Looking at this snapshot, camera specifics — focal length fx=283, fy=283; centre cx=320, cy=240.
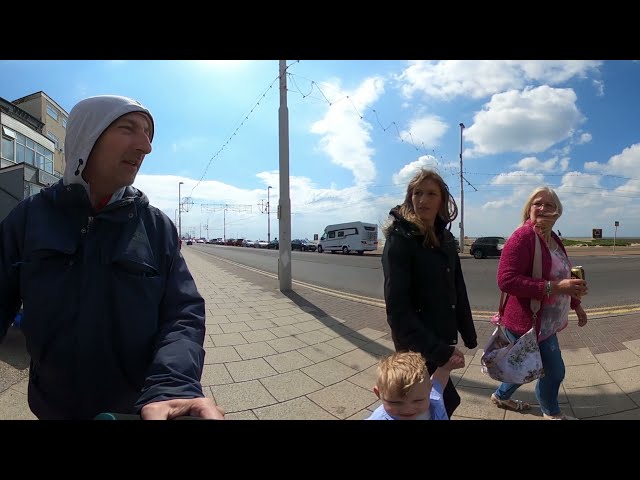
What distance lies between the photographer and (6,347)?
3.19m

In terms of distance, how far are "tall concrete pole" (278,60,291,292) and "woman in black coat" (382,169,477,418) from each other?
5.68 meters

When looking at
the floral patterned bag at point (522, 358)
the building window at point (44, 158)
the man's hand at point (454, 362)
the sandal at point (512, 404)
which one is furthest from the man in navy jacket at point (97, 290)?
the building window at point (44, 158)

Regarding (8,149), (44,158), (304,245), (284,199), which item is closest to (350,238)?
(304,245)

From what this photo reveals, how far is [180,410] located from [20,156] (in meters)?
22.5

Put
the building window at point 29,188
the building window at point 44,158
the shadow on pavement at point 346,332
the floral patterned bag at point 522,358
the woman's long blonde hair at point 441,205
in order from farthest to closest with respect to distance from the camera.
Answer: the building window at point 44,158 < the building window at point 29,188 < the shadow on pavement at point 346,332 < the floral patterned bag at point 522,358 < the woman's long blonde hair at point 441,205

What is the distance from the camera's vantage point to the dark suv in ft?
60.5

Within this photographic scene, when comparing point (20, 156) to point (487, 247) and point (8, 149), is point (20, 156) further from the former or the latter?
point (487, 247)

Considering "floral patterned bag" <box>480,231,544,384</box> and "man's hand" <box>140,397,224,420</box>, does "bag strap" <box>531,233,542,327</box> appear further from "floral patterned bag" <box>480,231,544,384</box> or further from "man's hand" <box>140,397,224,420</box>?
"man's hand" <box>140,397,224,420</box>

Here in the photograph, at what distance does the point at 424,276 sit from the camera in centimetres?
156

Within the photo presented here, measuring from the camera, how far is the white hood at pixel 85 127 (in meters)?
1.12

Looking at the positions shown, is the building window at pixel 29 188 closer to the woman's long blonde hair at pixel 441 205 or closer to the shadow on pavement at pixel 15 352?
the shadow on pavement at pixel 15 352
